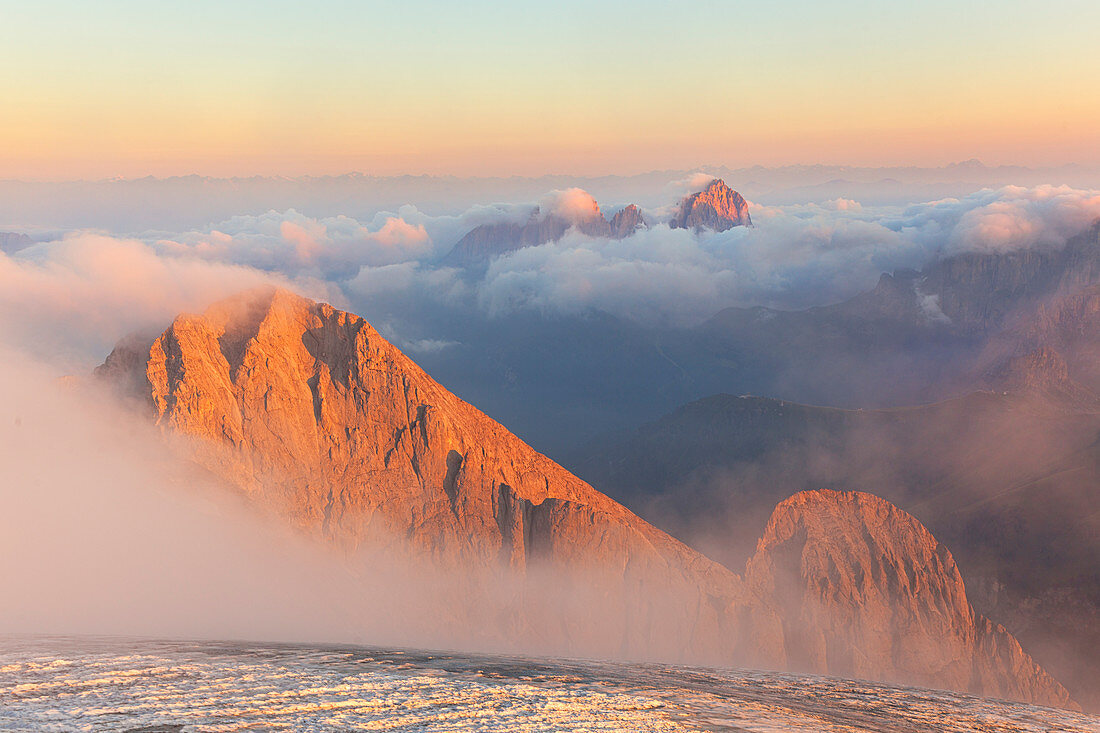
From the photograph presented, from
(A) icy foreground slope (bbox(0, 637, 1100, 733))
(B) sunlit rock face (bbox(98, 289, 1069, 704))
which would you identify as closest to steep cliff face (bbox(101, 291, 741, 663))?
(B) sunlit rock face (bbox(98, 289, 1069, 704))

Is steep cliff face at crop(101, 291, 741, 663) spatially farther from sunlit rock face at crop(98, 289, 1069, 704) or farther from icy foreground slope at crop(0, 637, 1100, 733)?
icy foreground slope at crop(0, 637, 1100, 733)

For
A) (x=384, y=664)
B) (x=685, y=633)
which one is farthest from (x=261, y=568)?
(x=384, y=664)

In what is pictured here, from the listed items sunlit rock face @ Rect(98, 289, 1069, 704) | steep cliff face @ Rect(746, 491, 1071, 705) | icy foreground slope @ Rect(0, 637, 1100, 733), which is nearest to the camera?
icy foreground slope @ Rect(0, 637, 1100, 733)

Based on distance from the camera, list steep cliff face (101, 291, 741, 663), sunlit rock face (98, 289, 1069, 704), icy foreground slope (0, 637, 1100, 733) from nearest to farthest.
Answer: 1. icy foreground slope (0, 637, 1100, 733)
2. steep cliff face (101, 291, 741, 663)
3. sunlit rock face (98, 289, 1069, 704)

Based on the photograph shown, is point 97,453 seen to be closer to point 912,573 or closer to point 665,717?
point 665,717

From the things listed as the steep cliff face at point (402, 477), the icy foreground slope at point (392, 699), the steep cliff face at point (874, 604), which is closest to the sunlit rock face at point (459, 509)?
the steep cliff face at point (402, 477)

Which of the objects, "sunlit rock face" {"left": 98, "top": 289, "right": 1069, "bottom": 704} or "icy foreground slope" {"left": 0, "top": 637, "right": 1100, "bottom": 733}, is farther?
"sunlit rock face" {"left": 98, "top": 289, "right": 1069, "bottom": 704}

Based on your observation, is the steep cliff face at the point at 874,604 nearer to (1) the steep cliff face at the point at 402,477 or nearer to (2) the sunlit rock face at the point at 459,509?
(2) the sunlit rock face at the point at 459,509

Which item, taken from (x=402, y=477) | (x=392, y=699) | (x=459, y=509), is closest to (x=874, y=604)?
(x=459, y=509)
